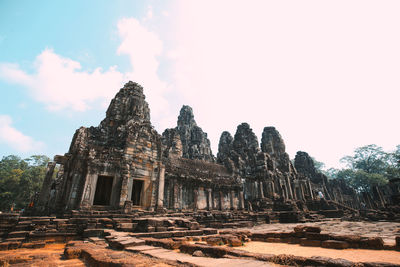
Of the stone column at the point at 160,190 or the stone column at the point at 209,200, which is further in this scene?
the stone column at the point at 209,200

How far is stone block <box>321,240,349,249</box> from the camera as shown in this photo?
4.95 m

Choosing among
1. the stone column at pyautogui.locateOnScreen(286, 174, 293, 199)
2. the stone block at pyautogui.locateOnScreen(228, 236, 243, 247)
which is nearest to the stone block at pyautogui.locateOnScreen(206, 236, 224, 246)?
the stone block at pyautogui.locateOnScreen(228, 236, 243, 247)

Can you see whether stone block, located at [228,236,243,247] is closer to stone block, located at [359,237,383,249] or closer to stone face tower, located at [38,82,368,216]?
stone block, located at [359,237,383,249]

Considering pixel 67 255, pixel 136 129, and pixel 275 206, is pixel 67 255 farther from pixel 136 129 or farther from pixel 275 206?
pixel 275 206

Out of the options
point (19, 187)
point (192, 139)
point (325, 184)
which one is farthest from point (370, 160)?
point (19, 187)

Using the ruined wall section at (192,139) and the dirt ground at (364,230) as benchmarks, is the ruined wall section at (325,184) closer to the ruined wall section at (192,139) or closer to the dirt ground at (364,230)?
the ruined wall section at (192,139)

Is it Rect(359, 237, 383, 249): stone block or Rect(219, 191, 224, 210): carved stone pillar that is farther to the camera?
Rect(219, 191, 224, 210): carved stone pillar

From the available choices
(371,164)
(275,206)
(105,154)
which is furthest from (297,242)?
(371,164)

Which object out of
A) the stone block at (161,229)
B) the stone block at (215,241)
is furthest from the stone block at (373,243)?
the stone block at (161,229)

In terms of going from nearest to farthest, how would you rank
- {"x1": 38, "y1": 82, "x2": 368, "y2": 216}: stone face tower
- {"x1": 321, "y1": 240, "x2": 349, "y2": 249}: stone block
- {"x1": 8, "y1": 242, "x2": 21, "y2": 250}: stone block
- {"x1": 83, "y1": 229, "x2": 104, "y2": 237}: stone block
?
{"x1": 321, "y1": 240, "x2": 349, "y2": 249}: stone block → {"x1": 8, "y1": 242, "x2": 21, "y2": 250}: stone block → {"x1": 83, "y1": 229, "x2": 104, "y2": 237}: stone block → {"x1": 38, "y1": 82, "x2": 368, "y2": 216}: stone face tower

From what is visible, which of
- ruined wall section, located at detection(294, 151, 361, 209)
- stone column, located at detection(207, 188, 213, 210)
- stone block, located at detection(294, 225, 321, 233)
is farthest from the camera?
ruined wall section, located at detection(294, 151, 361, 209)

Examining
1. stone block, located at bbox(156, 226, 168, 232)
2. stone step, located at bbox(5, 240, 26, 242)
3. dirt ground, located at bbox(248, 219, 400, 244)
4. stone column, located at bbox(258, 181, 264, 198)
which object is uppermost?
stone column, located at bbox(258, 181, 264, 198)

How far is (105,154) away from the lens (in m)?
12.0

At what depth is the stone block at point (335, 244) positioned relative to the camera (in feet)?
16.2
